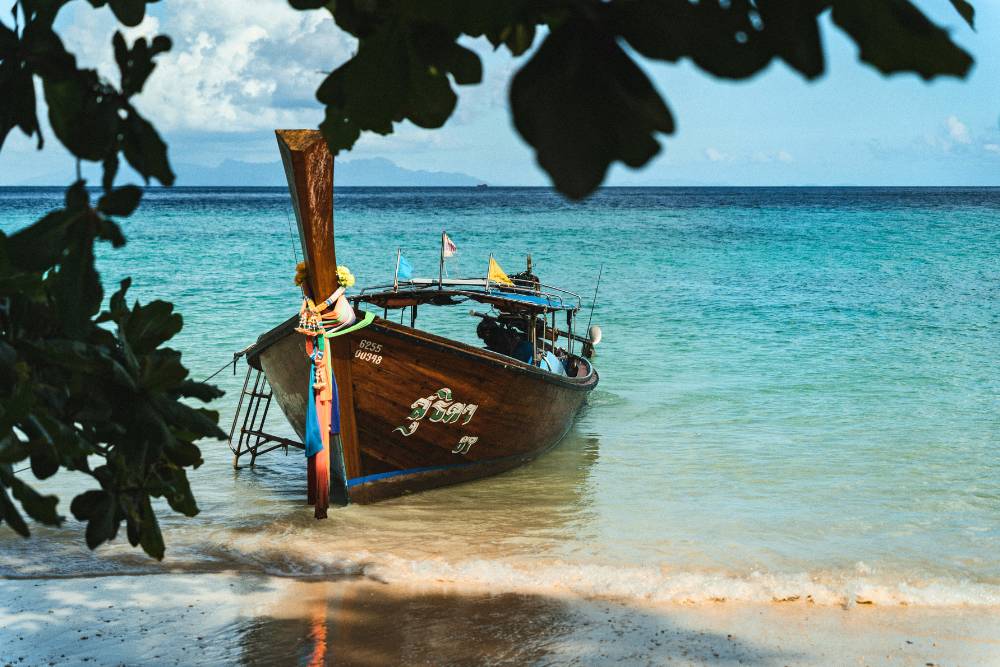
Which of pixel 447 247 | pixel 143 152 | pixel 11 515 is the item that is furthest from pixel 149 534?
pixel 447 247

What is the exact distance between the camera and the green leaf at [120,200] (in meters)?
1.76

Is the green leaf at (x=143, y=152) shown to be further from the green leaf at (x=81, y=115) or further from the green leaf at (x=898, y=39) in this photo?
the green leaf at (x=898, y=39)

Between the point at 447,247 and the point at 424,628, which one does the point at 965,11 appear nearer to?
the point at 424,628

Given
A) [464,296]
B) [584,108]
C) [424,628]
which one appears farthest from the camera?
[464,296]

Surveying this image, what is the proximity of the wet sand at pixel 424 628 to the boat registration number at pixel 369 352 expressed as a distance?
196 centimetres

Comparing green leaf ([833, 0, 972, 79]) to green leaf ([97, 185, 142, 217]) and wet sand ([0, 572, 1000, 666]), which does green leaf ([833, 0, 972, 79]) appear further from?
wet sand ([0, 572, 1000, 666])

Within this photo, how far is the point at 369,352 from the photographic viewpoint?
27.6 feet

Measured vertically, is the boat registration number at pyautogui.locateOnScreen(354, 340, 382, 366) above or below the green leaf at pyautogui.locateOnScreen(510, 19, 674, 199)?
below

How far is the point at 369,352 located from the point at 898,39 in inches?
292

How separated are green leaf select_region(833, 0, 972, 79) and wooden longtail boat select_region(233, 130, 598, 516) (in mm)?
6043

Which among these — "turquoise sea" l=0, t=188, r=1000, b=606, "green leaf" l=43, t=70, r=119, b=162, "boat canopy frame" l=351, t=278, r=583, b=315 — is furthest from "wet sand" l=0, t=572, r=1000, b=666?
"green leaf" l=43, t=70, r=119, b=162

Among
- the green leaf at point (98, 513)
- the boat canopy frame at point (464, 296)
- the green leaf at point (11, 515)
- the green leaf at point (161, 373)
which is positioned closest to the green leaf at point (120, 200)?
→ the green leaf at point (161, 373)

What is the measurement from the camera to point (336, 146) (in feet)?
6.68

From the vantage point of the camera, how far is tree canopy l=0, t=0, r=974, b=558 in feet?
3.51
